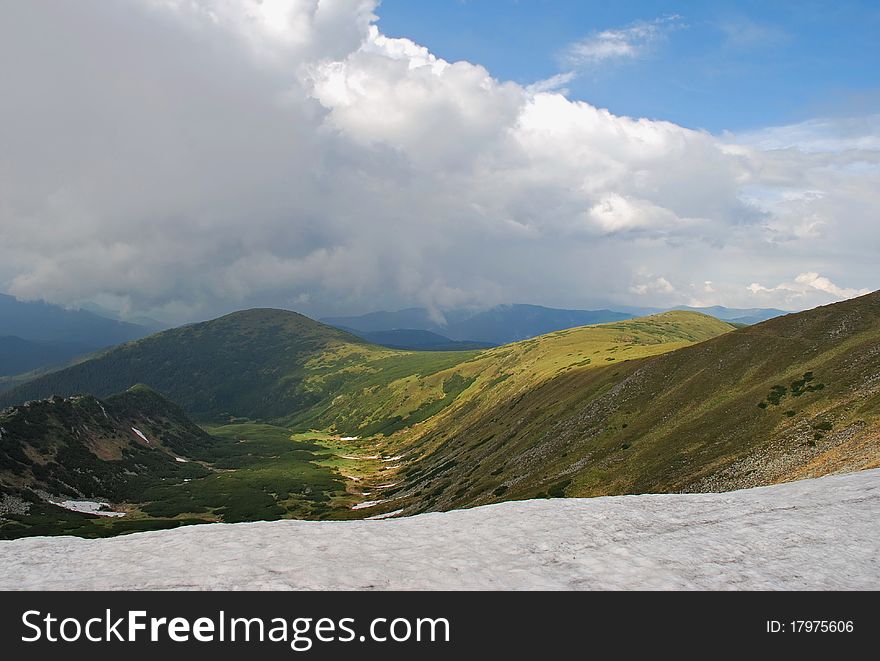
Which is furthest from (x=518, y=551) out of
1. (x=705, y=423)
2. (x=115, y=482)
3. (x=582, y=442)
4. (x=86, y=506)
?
(x=115, y=482)

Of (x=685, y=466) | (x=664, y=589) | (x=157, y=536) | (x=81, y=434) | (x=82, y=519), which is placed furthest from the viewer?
(x=81, y=434)

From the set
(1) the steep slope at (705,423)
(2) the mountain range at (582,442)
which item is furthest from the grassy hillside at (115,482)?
(1) the steep slope at (705,423)

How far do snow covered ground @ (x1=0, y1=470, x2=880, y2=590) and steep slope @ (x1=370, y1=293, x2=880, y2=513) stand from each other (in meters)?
25.3

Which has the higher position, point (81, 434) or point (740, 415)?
point (740, 415)

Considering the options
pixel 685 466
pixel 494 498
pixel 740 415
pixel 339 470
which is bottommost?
pixel 339 470

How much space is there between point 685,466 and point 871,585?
44.5m

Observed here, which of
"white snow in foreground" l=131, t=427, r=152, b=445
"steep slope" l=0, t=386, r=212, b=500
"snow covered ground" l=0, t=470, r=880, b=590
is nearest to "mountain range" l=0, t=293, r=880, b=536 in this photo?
"steep slope" l=0, t=386, r=212, b=500

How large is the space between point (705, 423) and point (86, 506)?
4937 inches

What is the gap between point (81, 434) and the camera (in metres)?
145

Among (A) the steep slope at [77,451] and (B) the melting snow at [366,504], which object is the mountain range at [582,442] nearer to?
(A) the steep slope at [77,451]

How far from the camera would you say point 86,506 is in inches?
4200

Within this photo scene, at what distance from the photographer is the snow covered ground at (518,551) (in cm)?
1096
